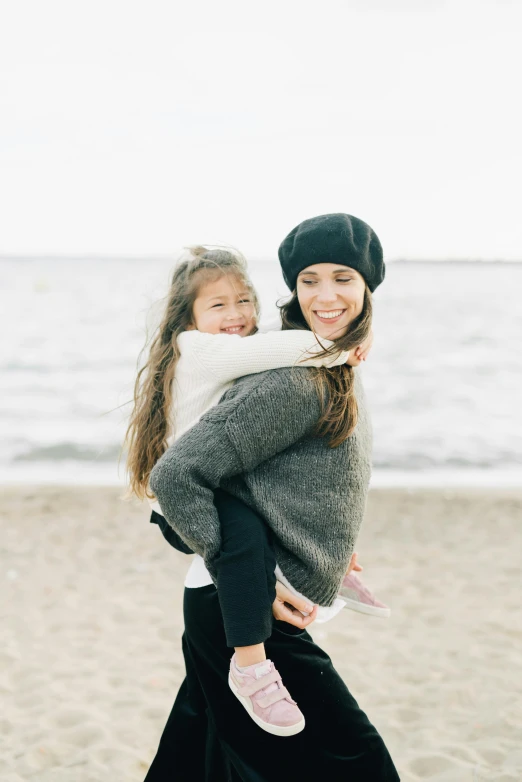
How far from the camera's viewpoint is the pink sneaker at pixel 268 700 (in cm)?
171

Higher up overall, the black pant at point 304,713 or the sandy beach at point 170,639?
the black pant at point 304,713

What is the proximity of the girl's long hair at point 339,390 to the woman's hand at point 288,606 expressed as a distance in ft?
1.21

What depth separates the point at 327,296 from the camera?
191 centimetres

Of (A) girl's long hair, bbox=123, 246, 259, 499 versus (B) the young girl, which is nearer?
(B) the young girl

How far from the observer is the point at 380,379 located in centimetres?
1611

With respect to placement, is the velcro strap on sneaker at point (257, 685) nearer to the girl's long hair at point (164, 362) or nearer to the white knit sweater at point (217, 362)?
the white knit sweater at point (217, 362)

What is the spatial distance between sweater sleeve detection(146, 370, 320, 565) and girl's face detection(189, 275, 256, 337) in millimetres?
419

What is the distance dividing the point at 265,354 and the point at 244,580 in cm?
54

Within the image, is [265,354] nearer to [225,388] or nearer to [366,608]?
[225,388]

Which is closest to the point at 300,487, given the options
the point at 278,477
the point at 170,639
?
the point at 278,477

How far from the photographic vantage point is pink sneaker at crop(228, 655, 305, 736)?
1.71m

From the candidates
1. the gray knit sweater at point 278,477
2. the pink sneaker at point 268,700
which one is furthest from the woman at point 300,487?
the pink sneaker at point 268,700

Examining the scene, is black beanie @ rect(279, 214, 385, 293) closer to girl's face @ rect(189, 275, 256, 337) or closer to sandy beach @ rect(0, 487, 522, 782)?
girl's face @ rect(189, 275, 256, 337)


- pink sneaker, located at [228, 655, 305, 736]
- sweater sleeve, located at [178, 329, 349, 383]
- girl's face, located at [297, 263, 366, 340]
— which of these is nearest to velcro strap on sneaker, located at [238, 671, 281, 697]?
pink sneaker, located at [228, 655, 305, 736]
